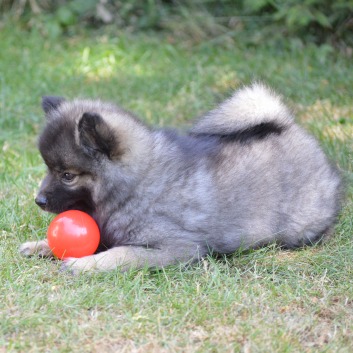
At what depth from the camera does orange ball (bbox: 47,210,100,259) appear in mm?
3686

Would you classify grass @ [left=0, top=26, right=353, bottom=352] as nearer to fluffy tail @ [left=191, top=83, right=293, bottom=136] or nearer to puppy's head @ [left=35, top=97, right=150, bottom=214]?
puppy's head @ [left=35, top=97, right=150, bottom=214]

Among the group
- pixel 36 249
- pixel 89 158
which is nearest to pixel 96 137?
pixel 89 158

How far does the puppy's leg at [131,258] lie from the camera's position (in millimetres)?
3600

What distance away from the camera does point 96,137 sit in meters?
3.59

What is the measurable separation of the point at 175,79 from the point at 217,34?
173 cm

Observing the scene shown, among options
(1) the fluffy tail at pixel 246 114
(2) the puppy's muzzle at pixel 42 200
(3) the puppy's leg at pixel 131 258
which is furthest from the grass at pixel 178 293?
(1) the fluffy tail at pixel 246 114

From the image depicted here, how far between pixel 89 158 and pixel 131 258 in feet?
1.80

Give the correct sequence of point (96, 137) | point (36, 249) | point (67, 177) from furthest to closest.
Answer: point (36, 249) < point (67, 177) < point (96, 137)

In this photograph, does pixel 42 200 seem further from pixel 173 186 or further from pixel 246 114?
pixel 246 114

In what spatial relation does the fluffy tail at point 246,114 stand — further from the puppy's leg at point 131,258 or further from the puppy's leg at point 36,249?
the puppy's leg at point 36,249

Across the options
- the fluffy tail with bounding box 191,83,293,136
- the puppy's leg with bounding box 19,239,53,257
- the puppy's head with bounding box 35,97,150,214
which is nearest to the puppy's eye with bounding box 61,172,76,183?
the puppy's head with bounding box 35,97,150,214

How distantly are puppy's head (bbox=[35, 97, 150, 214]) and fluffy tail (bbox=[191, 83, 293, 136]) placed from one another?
56 cm

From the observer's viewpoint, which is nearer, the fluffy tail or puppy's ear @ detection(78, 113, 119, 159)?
puppy's ear @ detection(78, 113, 119, 159)

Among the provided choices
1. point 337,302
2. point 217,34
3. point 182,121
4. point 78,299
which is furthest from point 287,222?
point 217,34
